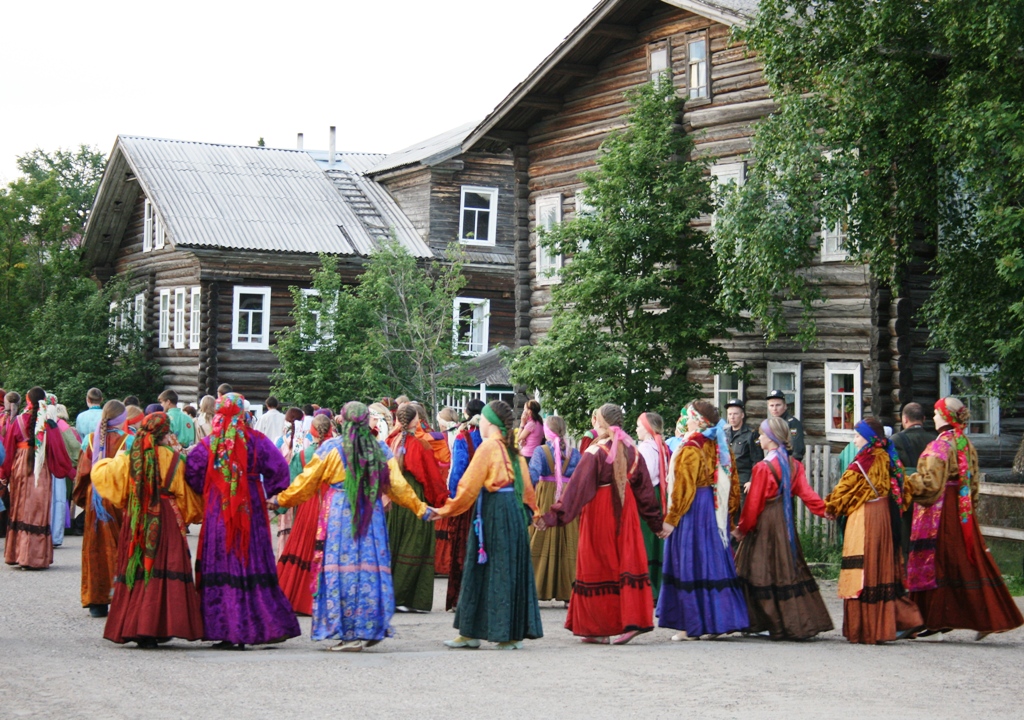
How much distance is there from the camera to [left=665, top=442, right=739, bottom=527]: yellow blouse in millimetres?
10688

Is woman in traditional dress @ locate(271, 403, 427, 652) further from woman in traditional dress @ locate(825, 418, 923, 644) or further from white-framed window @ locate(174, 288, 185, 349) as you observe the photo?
white-framed window @ locate(174, 288, 185, 349)

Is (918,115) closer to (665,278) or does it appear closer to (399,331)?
(665,278)

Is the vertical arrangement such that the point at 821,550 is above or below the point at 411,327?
below

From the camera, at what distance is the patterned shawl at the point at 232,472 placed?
9.71 metres

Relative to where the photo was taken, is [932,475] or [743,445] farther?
[743,445]

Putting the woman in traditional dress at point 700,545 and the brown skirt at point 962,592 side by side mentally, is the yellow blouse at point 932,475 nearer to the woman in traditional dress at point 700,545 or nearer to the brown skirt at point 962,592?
the brown skirt at point 962,592

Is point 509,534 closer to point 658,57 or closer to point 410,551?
point 410,551

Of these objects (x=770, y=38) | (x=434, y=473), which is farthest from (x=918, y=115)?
(x=434, y=473)

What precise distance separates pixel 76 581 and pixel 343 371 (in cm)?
1631

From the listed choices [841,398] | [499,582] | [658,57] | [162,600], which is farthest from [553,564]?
[658,57]

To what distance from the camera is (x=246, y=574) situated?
9.73 meters

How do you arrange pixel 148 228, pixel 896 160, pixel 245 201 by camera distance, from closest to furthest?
1. pixel 896 160
2. pixel 245 201
3. pixel 148 228

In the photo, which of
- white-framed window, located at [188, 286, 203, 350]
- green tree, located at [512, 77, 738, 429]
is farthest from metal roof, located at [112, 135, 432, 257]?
green tree, located at [512, 77, 738, 429]

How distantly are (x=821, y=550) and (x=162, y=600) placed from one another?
940 centimetres
